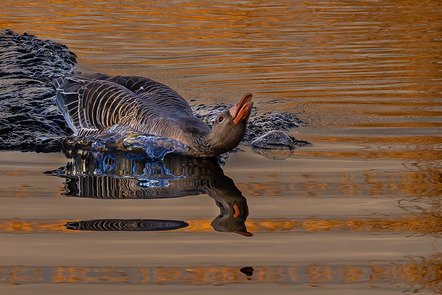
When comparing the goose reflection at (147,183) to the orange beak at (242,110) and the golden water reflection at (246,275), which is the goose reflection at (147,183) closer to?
the orange beak at (242,110)

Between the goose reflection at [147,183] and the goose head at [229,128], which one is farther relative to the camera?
the goose head at [229,128]

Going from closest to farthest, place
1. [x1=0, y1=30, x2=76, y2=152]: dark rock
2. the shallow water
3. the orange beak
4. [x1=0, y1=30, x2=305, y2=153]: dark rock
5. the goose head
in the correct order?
the shallow water
the orange beak
the goose head
[x1=0, y1=30, x2=305, y2=153]: dark rock
[x1=0, y1=30, x2=76, y2=152]: dark rock

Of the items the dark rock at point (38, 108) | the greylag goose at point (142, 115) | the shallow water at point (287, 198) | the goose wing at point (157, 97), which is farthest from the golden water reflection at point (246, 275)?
the goose wing at point (157, 97)

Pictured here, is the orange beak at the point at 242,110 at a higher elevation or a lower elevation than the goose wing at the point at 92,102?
lower

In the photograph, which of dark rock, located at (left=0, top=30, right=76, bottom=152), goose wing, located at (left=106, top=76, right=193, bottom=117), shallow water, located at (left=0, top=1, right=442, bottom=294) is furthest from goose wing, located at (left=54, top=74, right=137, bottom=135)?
shallow water, located at (left=0, top=1, right=442, bottom=294)

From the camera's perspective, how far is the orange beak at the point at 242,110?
7323mm

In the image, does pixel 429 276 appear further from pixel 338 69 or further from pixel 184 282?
pixel 338 69

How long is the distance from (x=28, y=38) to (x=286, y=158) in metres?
8.88

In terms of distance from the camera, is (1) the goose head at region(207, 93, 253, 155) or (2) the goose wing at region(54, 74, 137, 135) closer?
(1) the goose head at region(207, 93, 253, 155)

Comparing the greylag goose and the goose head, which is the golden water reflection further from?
the goose head

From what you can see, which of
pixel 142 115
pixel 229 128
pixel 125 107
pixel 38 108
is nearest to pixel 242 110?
pixel 229 128

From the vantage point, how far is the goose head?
7.45m

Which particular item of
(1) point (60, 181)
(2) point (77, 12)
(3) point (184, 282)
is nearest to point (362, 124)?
(1) point (60, 181)

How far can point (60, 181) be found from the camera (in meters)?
7.30
